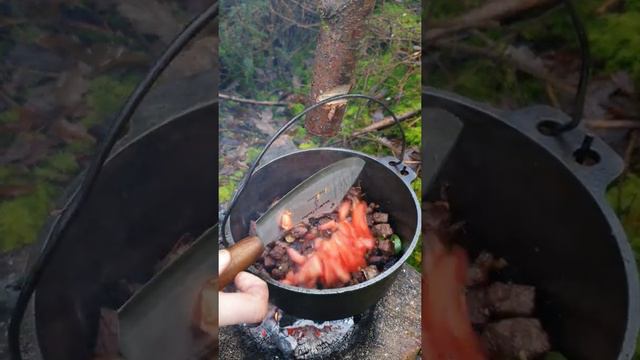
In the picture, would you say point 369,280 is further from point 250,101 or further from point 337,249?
point 250,101

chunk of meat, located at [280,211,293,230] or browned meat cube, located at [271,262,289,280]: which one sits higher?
chunk of meat, located at [280,211,293,230]

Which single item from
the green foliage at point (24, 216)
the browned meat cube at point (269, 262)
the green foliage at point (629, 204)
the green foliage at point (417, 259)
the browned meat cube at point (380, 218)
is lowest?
the green foliage at point (417, 259)

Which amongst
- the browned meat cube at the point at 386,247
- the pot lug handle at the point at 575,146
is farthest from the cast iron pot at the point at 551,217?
the browned meat cube at the point at 386,247

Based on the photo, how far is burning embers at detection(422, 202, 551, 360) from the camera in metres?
0.72

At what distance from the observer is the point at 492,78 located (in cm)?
72

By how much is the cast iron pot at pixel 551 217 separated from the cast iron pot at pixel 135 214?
298mm

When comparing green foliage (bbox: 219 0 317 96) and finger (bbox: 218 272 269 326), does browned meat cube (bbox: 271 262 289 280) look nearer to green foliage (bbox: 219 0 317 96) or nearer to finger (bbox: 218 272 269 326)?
finger (bbox: 218 272 269 326)

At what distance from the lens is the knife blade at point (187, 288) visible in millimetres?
Result: 705

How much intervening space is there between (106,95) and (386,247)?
1.26 ft

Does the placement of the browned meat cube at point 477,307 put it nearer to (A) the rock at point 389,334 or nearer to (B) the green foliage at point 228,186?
(A) the rock at point 389,334

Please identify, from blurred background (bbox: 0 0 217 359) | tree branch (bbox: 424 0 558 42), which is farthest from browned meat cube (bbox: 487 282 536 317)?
blurred background (bbox: 0 0 217 359)

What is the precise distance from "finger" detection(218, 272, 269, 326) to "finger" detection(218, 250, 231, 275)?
0.03m

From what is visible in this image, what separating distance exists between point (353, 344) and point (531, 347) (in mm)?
224

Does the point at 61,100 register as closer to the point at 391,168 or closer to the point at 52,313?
the point at 52,313
